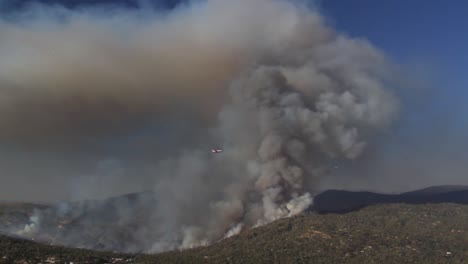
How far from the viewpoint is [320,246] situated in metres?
122

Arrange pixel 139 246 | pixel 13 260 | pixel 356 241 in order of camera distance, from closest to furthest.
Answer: pixel 13 260, pixel 356 241, pixel 139 246

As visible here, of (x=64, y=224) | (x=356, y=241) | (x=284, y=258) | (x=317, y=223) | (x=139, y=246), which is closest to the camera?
(x=284, y=258)

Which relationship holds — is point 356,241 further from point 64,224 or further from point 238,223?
point 64,224

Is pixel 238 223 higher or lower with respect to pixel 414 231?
higher

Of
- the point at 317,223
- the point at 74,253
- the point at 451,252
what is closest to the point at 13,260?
the point at 74,253

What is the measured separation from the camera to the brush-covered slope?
368 feet

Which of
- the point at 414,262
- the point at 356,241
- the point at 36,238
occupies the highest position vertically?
the point at 36,238

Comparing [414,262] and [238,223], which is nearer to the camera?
[414,262]

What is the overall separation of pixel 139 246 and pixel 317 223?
62.9 metres

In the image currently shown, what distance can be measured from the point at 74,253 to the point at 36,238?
58.3 meters

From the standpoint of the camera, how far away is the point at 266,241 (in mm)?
125125

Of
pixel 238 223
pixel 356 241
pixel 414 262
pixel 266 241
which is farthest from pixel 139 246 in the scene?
pixel 414 262

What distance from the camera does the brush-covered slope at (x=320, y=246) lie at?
112m

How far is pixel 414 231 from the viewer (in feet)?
483
